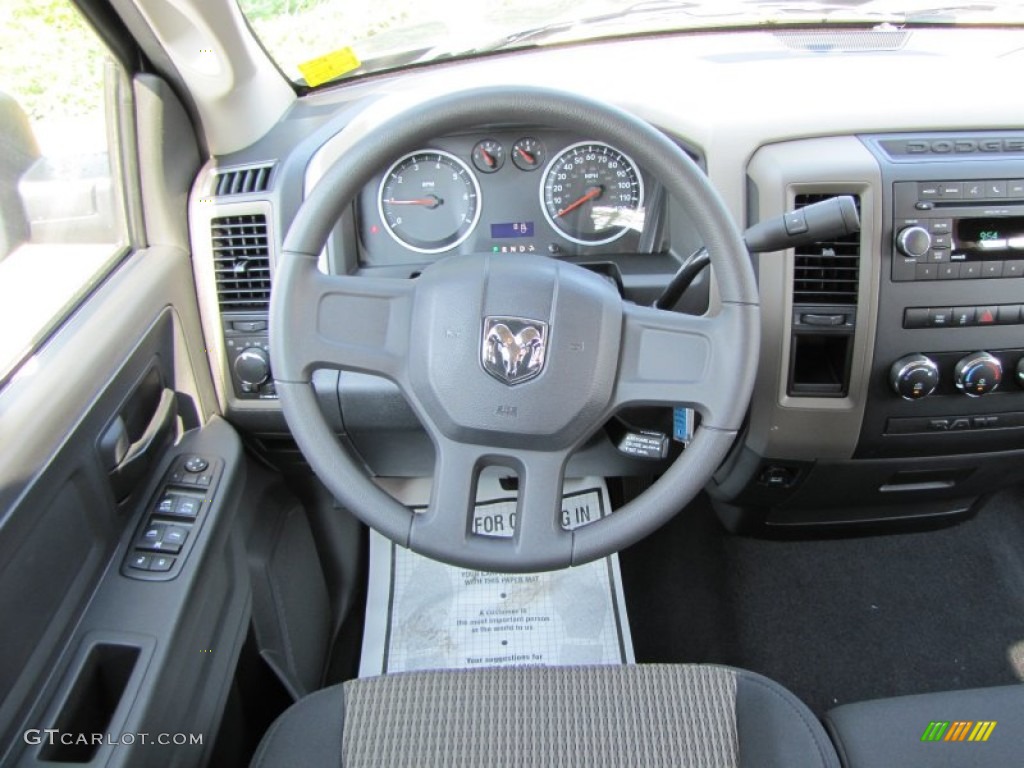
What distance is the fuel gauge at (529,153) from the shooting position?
1.38m

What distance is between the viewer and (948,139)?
1.31m

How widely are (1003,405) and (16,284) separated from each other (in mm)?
1522

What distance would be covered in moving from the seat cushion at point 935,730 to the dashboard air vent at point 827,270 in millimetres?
581

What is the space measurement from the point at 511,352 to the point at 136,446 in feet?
2.02

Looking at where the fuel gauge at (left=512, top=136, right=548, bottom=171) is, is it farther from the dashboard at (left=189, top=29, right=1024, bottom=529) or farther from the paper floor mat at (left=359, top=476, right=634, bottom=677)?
the paper floor mat at (left=359, top=476, right=634, bottom=677)

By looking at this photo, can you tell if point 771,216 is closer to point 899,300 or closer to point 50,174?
point 899,300

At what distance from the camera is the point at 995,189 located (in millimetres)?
1266

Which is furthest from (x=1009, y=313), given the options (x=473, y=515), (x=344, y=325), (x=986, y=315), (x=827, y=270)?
(x=344, y=325)

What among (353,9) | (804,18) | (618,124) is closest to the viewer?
(618,124)

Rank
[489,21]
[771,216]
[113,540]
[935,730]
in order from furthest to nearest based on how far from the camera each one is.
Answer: [489,21]
[771,216]
[113,540]
[935,730]

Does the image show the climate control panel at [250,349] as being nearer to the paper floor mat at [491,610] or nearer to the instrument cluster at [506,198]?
the instrument cluster at [506,198]

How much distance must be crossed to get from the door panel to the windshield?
46 cm

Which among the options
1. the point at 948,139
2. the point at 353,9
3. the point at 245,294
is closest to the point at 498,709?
the point at 245,294

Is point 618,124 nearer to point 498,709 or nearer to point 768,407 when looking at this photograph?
point 768,407
